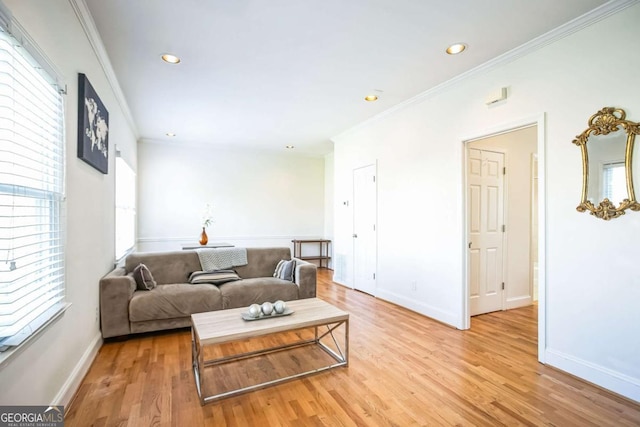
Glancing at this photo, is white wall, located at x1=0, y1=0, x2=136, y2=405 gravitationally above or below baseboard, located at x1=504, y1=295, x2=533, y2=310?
above

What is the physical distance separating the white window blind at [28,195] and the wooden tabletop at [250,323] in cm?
85

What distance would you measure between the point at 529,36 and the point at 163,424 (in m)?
3.85

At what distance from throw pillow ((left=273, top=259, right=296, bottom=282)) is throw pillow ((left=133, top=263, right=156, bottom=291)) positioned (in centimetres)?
146

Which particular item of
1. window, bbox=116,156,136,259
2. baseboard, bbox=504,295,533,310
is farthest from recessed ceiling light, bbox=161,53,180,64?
baseboard, bbox=504,295,533,310

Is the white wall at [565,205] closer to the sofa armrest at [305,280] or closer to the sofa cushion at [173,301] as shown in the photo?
the sofa armrest at [305,280]

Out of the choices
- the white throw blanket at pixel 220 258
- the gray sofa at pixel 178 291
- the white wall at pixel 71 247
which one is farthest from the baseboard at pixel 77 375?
the white throw blanket at pixel 220 258

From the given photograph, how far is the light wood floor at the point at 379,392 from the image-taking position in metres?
1.85

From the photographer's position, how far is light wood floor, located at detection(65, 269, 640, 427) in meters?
1.85

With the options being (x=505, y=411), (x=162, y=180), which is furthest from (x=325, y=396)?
(x=162, y=180)

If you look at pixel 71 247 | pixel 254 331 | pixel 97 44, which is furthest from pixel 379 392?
pixel 97 44

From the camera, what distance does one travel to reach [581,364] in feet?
7.62

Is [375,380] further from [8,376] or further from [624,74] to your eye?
[624,74]

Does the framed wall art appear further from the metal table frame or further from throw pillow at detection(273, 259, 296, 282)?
throw pillow at detection(273, 259, 296, 282)

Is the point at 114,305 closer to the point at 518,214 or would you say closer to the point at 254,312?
the point at 254,312
